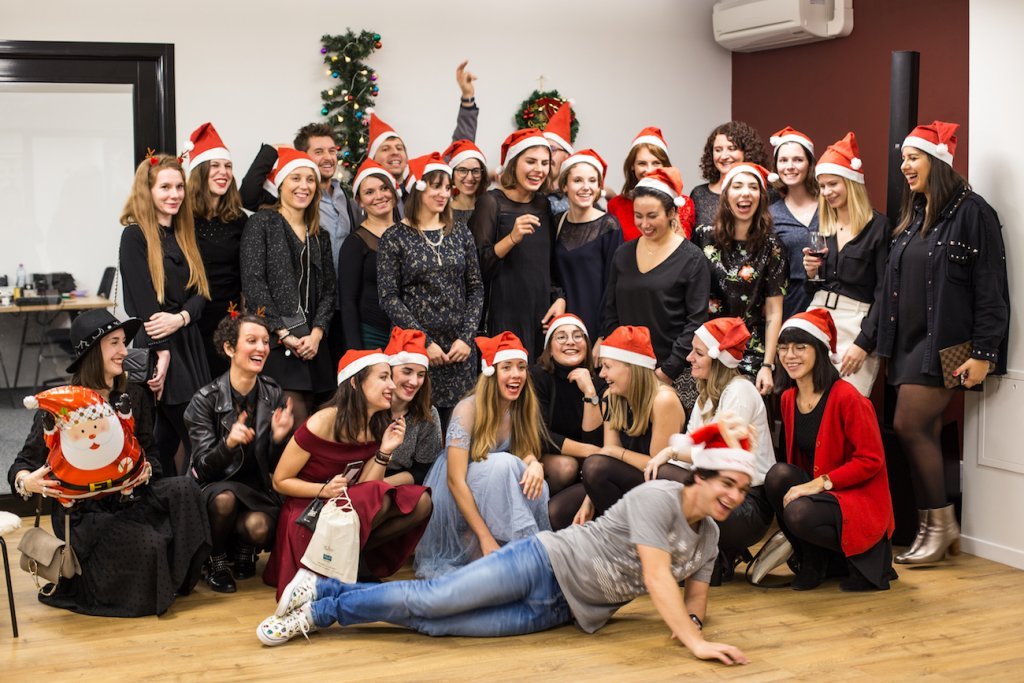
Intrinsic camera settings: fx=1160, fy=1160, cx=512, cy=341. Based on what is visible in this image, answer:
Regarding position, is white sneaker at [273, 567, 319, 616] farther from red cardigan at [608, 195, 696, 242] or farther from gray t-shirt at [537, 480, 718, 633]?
red cardigan at [608, 195, 696, 242]

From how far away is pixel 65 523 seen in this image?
400 cm

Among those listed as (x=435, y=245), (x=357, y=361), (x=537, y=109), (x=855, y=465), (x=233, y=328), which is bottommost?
(x=855, y=465)

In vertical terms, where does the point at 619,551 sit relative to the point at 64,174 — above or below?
below

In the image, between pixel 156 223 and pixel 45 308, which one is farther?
pixel 45 308

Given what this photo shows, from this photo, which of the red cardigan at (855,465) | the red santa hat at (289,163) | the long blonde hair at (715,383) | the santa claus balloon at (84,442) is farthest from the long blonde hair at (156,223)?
the red cardigan at (855,465)

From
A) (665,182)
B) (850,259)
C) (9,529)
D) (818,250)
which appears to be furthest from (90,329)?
(850,259)

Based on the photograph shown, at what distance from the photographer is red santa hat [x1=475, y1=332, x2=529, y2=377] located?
14.3ft

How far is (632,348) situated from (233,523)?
1616 millimetres

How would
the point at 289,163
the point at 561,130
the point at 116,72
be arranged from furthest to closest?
the point at 116,72
the point at 561,130
the point at 289,163

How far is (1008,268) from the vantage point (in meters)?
4.66

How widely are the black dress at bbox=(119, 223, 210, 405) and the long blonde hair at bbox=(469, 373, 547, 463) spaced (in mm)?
1262

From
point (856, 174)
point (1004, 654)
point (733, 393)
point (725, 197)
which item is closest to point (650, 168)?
point (725, 197)

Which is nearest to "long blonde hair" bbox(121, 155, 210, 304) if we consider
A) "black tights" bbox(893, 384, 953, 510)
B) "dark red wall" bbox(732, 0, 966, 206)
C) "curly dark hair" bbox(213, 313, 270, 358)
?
"curly dark hair" bbox(213, 313, 270, 358)

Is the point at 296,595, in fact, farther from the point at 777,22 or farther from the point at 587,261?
the point at 777,22
